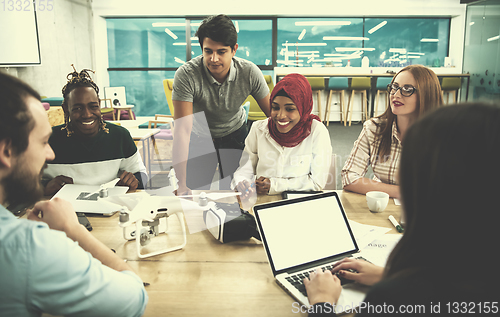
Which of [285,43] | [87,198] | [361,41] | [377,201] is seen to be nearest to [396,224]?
[377,201]

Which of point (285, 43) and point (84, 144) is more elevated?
point (285, 43)

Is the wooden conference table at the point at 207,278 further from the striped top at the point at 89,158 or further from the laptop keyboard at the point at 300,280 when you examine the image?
the striped top at the point at 89,158

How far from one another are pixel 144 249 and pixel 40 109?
496mm

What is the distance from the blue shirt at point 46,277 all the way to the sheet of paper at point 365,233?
69cm

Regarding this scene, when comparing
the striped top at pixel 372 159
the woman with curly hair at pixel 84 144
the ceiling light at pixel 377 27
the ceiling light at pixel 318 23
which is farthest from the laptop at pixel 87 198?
the ceiling light at pixel 377 27

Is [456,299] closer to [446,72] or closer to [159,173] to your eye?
[159,173]

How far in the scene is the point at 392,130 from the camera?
1.70 meters

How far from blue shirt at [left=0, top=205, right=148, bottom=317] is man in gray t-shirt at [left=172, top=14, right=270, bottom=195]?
123 cm

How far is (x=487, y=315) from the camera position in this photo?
0.51m

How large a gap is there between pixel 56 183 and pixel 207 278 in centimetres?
99

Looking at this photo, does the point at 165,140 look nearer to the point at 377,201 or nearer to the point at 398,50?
the point at 377,201

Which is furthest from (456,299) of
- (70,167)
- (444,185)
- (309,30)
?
(309,30)

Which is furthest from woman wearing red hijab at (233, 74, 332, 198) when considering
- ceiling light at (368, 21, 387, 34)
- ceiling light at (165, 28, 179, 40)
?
ceiling light at (368, 21, 387, 34)

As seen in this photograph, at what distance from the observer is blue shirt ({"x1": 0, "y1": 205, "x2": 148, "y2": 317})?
59 centimetres
